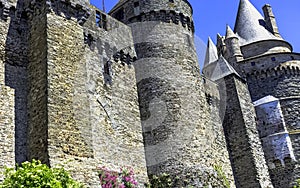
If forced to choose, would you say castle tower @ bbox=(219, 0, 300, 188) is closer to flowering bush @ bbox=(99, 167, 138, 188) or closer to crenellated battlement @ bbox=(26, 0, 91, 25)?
flowering bush @ bbox=(99, 167, 138, 188)

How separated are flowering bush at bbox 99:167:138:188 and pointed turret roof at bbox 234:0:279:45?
1960cm

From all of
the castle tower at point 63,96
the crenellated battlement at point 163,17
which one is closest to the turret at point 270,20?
the crenellated battlement at point 163,17

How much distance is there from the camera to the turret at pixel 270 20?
34244 mm

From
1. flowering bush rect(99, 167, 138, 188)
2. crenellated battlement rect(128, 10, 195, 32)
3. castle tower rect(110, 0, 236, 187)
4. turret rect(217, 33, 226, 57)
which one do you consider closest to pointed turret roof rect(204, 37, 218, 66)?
turret rect(217, 33, 226, 57)

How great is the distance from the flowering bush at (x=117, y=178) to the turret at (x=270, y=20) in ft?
72.3

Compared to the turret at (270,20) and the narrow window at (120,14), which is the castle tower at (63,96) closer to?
the narrow window at (120,14)

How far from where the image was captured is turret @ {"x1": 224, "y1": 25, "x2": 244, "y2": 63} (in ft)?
103

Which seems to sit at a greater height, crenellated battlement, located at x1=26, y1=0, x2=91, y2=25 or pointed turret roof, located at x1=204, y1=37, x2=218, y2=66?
pointed turret roof, located at x1=204, y1=37, x2=218, y2=66

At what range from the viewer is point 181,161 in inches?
696

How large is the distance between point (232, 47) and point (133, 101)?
15.6 m

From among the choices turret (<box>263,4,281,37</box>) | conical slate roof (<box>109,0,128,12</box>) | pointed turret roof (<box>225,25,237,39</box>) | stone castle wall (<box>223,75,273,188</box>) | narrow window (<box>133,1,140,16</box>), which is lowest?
stone castle wall (<box>223,75,273,188</box>)

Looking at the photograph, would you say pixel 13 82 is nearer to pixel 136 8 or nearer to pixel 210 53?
pixel 136 8

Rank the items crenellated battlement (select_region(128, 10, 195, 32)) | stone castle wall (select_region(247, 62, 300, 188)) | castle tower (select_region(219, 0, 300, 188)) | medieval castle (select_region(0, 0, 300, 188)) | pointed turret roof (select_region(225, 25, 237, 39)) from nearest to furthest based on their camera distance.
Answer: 1. medieval castle (select_region(0, 0, 300, 188))
2. crenellated battlement (select_region(128, 10, 195, 32))
3. castle tower (select_region(219, 0, 300, 188))
4. stone castle wall (select_region(247, 62, 300, 188))
5. pointed turret roof (select_region(225, 25, 237, 39))

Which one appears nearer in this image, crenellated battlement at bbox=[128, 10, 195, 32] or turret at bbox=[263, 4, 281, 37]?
crenellated battlement at bbox=[128, 10, 195, 32]
